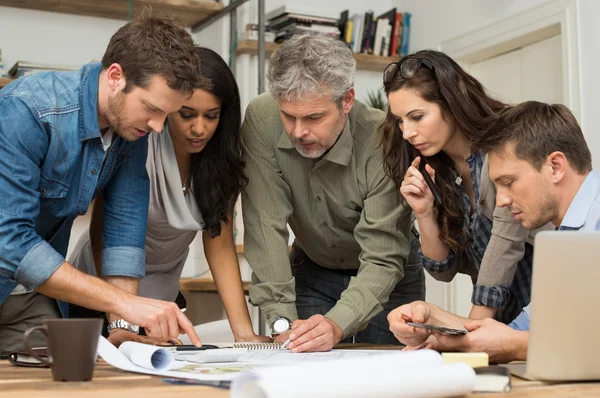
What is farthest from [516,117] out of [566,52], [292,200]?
[566,52]

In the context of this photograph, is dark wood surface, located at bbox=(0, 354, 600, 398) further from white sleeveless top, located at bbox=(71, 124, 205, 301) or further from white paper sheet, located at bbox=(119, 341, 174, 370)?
white sleeveless top, located at bbox=(71, 124, 205, 301)

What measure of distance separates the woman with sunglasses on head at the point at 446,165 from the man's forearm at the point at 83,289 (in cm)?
77

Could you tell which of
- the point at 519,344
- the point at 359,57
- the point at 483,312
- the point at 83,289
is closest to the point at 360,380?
the point at 519,344

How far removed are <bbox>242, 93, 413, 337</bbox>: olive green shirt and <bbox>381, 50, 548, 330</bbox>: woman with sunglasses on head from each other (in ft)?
0.29

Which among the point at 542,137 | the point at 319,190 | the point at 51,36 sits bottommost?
the point at 319,190

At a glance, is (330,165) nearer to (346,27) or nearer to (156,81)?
(156,81)

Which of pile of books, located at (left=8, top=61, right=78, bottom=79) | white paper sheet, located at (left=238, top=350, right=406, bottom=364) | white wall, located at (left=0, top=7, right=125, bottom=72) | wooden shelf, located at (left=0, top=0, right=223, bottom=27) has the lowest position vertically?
white paper sheet, located at (left=238, top=350, right=406, bottom=364)

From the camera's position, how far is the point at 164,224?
210 centimetres

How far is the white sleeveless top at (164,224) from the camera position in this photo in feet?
6.62

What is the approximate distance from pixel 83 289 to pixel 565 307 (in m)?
0.97

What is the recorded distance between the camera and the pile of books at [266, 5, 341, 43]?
4.53 m

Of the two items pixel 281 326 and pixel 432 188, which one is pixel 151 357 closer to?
pixel 281 326

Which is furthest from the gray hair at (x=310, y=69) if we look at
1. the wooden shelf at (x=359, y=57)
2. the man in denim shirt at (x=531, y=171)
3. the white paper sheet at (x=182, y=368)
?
the wooden shelf at (x=359, y=57)

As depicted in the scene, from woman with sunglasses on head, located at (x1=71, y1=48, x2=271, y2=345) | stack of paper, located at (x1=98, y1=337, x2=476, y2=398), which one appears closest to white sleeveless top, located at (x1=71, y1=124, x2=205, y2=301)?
woman with sunglasses on head, located at (x1=71, y1=48, x2=271, y2=345)
